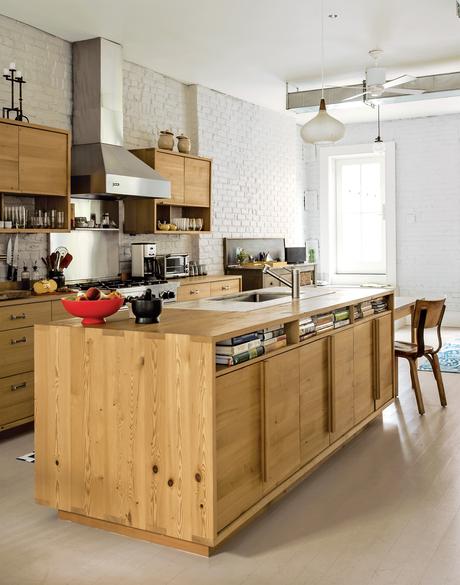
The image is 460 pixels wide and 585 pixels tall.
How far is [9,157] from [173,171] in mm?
2436

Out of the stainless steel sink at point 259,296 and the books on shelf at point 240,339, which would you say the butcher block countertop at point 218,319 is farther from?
the stainless steel sink at point 259,296

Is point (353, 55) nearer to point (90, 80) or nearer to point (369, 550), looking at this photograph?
point (90, 80)

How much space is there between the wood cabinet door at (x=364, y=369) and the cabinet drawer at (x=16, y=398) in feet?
8.02

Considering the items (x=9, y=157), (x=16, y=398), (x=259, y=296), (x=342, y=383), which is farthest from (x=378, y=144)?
(x=16, y=398)

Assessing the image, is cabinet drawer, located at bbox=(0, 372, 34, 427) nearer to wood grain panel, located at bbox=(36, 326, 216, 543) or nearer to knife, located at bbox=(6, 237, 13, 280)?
knife, located at bbox=(6, 237, 13, 280)

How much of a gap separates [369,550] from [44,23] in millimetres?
5074

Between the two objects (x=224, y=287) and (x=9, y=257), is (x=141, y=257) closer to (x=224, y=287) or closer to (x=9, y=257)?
(x=224, y=287)

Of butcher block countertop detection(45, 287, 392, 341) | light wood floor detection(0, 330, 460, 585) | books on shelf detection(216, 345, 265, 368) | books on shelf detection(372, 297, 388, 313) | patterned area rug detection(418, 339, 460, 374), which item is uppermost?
butcher block countertop detection(45, 287, 392, 341)

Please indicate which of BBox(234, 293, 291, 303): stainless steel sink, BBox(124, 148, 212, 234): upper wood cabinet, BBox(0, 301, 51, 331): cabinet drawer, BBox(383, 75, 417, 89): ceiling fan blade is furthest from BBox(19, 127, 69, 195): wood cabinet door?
BBox(383, 75, 417, 89): ceiling fan blade

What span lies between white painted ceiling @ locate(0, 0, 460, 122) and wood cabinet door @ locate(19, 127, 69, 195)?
3.56ft

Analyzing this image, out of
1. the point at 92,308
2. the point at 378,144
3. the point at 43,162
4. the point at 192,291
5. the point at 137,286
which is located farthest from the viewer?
the point at 378,144

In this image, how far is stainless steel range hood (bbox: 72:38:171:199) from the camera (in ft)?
20.2

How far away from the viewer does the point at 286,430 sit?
362 cm

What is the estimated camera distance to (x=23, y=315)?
496cm
